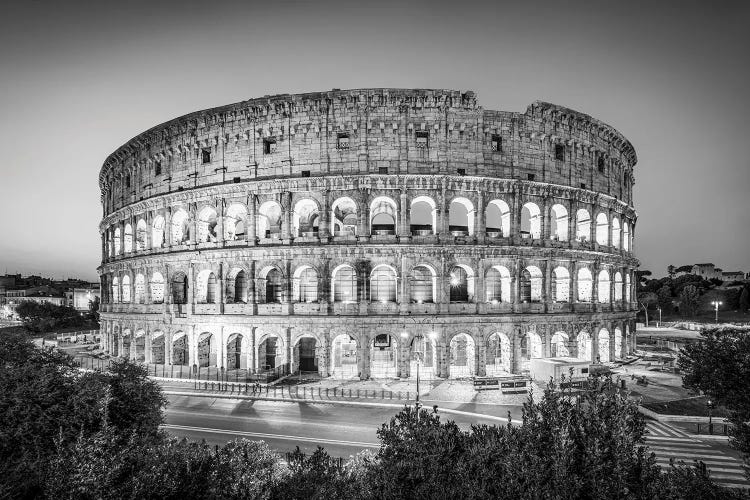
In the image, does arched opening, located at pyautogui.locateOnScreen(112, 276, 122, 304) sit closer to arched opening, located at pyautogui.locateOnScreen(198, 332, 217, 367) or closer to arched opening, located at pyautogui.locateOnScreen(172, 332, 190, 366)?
arched opening, located at pyautogui.locateOnScreen(172, 332, 190, 366)

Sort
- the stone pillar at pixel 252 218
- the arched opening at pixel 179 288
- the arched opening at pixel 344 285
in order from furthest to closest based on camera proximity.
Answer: the arched opening at pixel 179 288, the stone pillar at pixel 252 218, the arched opening at pixel 344 285

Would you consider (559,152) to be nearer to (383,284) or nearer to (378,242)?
(378,242)

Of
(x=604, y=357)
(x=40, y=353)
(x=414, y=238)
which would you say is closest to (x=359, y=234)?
(x=414, y=238)

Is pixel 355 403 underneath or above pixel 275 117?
underneath

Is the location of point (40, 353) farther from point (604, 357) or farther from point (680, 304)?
point (680, 304)

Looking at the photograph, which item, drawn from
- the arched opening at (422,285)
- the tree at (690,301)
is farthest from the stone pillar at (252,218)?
the tree at (690,301)

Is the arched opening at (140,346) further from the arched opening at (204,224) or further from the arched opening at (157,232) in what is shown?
the arched opening at (204,224)
